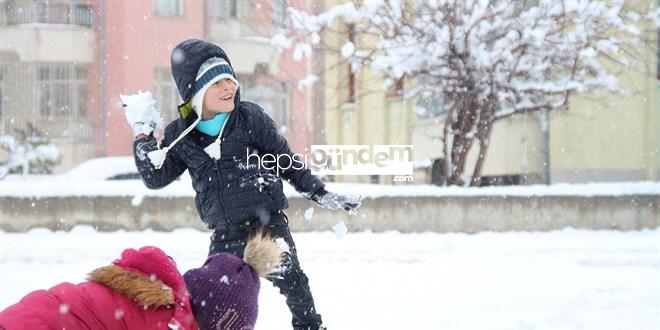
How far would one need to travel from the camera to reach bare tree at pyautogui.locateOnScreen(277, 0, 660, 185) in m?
11.5

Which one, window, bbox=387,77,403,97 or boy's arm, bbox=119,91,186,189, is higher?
window, bbox=387,77,403,97

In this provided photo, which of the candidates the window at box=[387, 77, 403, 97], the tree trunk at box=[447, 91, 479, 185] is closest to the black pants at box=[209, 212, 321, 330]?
the tree trunk at box=[447, 91, 479, 185]

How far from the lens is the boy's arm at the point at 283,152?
375 cm

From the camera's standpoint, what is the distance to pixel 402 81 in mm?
12766

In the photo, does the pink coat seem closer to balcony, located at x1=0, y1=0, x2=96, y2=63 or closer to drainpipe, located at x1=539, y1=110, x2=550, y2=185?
drainpipe, located at x1=539, y1=110, x2=550, y2=185

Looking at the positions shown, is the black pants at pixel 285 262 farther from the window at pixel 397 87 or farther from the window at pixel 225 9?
the window at pixel 225 9

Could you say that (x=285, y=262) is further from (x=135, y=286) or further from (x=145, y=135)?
(x=135, y=286)

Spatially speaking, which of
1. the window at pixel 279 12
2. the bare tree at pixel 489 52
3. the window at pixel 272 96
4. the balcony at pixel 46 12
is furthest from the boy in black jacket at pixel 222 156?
the balcony at pixel 46 12

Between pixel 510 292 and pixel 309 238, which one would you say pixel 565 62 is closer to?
pixel 309 238

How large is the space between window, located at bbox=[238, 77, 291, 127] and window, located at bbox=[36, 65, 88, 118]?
4.36m

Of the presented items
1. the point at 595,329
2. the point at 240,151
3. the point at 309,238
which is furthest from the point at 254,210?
Answer: the point at 309,238

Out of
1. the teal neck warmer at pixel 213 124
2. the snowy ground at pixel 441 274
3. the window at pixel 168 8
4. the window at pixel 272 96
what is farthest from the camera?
the window at pixel 272 96

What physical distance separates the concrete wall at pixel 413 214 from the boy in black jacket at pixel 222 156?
5.81m

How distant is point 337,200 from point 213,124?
2.28 ft
